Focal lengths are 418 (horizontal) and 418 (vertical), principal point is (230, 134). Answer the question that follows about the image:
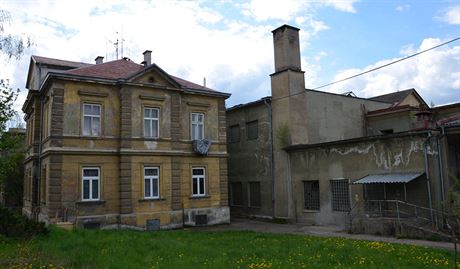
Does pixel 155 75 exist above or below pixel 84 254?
above

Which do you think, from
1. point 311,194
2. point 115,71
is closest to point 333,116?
point 311,194

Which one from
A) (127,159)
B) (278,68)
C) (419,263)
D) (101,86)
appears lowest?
(419,263)

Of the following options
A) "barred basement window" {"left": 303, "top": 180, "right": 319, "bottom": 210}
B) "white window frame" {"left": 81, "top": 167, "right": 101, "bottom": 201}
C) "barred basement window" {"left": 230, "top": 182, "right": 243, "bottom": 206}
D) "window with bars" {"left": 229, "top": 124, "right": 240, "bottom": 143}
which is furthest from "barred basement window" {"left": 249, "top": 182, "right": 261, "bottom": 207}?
"white window frame" {"left": 81, "top": 167, "right": 101, "bottom": 201}

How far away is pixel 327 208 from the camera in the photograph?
2230cm

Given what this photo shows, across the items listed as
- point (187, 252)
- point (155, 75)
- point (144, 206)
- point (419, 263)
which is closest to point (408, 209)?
point (419, 263)

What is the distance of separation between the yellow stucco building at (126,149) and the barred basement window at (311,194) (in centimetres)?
474

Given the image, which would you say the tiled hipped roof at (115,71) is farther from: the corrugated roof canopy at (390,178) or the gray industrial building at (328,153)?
the corrugated roof canopy at (390,178)

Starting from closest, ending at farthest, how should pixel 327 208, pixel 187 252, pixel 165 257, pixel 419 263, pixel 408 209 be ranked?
pixel 419 263, pixel 165 257, pixel 187 252, pixel 408 209, pixel 327 208

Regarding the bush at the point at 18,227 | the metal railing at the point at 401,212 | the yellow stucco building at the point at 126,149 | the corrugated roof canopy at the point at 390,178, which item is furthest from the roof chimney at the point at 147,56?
the metal railing at the point at 401,212

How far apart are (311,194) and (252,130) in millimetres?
6487

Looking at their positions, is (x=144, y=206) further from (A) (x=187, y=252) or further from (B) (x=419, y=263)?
(B) (x=419, y=263)

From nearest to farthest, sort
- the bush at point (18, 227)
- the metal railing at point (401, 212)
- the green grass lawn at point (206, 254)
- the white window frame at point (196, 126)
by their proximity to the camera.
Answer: the green grass lawn at point (206, 254) < the bush at point (18, 227) < the metal railing at point (401, 212) < the white window frame at point (196, 126)

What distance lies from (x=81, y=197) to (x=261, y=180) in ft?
37.2

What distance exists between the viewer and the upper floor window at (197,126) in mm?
24438
